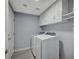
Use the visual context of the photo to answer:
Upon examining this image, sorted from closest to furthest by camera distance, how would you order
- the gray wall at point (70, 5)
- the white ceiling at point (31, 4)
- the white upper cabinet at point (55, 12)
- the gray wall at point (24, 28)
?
the gray wall at point (70, 5) < the white upper cabinet at point (55, 12) < the white ceiling at point (31, 4) < the gray wall at point (24, 28)

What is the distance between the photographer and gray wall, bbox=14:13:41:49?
311cm

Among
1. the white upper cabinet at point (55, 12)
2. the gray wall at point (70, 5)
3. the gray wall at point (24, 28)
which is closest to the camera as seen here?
the gray wall at point (70, 5)

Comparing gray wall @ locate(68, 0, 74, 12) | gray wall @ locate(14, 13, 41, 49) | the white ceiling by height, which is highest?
the white ceiling

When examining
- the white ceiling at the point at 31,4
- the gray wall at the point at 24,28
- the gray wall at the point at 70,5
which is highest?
the white ceiling at the point at 31,4

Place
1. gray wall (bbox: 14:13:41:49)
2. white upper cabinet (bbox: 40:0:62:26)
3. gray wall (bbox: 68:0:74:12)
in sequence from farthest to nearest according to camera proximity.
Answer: gray wall (bbox: 14:13:41:49) < white upper cabinet (bbox: 40:0:62:26) < gray wall (bbox: 68:0:74:12)

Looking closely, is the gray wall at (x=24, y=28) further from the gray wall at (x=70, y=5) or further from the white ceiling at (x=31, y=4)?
the gray wall at (x=70, y=5)

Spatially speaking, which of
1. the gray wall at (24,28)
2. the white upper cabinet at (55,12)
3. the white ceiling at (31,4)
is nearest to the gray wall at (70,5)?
the white upper cabinet at (55,12)

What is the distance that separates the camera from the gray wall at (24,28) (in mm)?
3113

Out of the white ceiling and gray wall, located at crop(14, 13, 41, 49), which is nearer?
the white ceiling

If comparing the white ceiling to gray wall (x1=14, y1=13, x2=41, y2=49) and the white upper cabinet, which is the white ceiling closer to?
the white upper cabinet

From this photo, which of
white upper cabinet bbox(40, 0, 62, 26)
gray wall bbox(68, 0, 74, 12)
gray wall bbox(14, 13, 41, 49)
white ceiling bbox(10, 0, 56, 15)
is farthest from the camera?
gray wall bbox(14, 13, 41, 49)

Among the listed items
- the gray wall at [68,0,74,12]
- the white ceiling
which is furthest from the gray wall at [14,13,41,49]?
the gray wall at [68,0,74,12]
